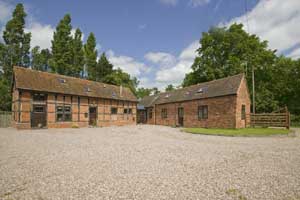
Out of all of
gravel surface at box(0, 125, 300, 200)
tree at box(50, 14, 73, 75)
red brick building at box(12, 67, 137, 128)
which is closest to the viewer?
gravel surface at box(0, 125, 300, 200)

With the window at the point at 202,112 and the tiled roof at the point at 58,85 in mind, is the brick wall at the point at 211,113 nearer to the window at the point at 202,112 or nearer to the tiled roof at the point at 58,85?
the window at the point at 202,112

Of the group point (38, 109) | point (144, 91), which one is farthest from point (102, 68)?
point (144, 91)

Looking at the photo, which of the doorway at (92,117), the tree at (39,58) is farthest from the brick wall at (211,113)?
the tree at (39,58)

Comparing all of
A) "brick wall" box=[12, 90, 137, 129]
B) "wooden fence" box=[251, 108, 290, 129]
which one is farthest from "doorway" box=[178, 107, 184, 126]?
"wooden fence" box=[251, 108, 290, 129]

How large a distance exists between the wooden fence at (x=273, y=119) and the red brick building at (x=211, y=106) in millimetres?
741

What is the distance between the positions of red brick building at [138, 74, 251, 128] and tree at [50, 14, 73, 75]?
2050 cm

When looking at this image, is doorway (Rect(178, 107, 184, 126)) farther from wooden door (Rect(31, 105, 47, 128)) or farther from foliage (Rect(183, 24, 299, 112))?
wooden door (Rect(31, 105, 47, 128))

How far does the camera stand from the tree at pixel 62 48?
111ft

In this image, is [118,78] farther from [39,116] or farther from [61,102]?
[39,116]

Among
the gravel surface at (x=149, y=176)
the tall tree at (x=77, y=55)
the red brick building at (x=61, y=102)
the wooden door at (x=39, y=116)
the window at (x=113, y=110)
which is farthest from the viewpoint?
the tall tree at (x=77, y=55)

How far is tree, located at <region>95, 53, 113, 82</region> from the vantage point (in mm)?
42219

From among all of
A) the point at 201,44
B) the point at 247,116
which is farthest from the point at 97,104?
the point at 201,44

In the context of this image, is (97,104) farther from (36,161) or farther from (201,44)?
(201,44)

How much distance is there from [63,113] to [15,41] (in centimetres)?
1929
